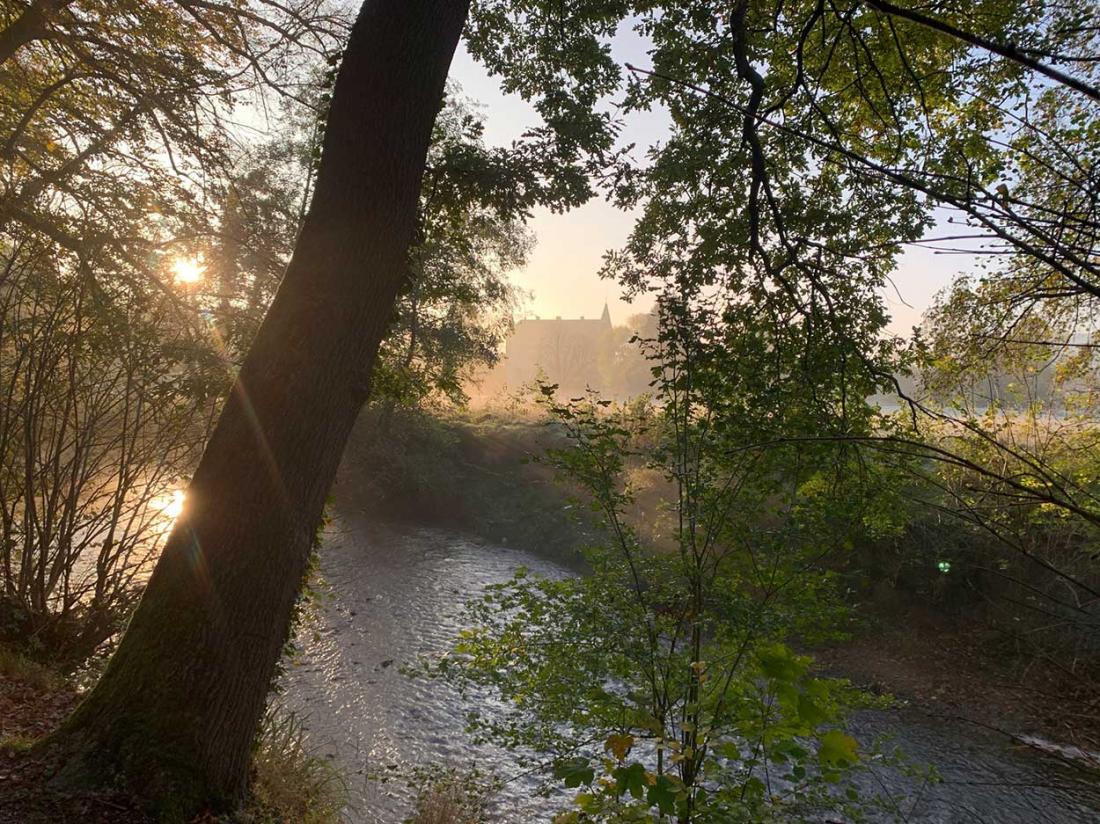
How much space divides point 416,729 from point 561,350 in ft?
191

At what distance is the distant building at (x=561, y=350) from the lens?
59.6 m

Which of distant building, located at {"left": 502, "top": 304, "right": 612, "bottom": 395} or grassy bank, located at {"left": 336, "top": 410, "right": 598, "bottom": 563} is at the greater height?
distant building, located at {"left": 502, "top": 304, "right": 612, "bottom": 395}

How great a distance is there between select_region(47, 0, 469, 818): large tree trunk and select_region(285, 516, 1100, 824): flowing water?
3.44m

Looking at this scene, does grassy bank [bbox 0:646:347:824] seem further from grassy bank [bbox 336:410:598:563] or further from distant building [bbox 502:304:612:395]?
distant building [bbox 502:304:612:395]

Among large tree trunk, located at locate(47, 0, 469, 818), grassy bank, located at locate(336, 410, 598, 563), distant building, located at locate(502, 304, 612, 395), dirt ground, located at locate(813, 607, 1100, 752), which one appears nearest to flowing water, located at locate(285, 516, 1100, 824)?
dirt ground, located at locate(813, 607, 1100, 752)

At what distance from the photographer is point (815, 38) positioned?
5.31m

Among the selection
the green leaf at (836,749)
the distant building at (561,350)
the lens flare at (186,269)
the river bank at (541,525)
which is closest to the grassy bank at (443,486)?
the river bank at (541,525)

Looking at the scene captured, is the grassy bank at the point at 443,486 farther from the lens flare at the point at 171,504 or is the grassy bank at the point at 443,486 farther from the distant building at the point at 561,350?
the distant building at the point at 561,350

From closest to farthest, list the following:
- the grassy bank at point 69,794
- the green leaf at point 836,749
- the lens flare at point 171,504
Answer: the green leaf at point 836,749 → the grassy bank at point 69,794 → the lens flare at point 171,504

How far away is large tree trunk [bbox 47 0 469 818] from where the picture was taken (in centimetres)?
258

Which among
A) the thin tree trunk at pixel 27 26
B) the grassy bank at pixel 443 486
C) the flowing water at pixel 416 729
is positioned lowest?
the flowing water at pixel 416 729

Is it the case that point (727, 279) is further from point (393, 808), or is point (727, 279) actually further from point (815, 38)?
point (393, 808)

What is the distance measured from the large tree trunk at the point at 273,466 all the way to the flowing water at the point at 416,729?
11.3 feet

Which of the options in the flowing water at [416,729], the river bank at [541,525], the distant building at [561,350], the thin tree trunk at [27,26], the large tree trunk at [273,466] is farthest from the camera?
the distant building at [561,350]
